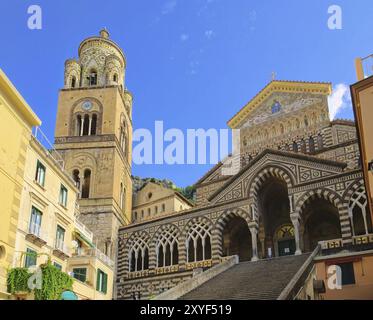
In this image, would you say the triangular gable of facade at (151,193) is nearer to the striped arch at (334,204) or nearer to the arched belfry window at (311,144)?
the arched belfry window at (311,144)

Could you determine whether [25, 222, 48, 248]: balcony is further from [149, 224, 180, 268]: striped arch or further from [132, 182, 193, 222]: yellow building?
[132, 182, 193, 222]: yellow building

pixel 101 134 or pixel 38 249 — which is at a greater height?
pixel 101 134

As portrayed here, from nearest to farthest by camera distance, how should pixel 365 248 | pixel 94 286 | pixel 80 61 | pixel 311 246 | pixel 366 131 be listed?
pixel 366 131 → pixel 365 248 → pixel 94 286 → pixel 311 246 → pixel 80 61

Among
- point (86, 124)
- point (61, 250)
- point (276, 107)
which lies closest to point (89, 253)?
point (61, 250)

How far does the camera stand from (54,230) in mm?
20328

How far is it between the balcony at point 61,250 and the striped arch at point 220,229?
9285 mm

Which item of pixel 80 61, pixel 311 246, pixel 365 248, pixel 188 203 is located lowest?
pixel 365 248

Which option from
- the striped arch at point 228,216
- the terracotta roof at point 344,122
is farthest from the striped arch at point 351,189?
the terracotta roof at point 344,122

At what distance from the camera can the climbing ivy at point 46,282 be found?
51.6ft

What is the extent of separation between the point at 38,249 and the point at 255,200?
1298 centimetres

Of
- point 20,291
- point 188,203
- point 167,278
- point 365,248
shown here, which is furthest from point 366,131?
point 188,203

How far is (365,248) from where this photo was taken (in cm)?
1853

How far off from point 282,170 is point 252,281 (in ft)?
32.0

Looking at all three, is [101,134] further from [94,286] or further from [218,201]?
[94,286]
